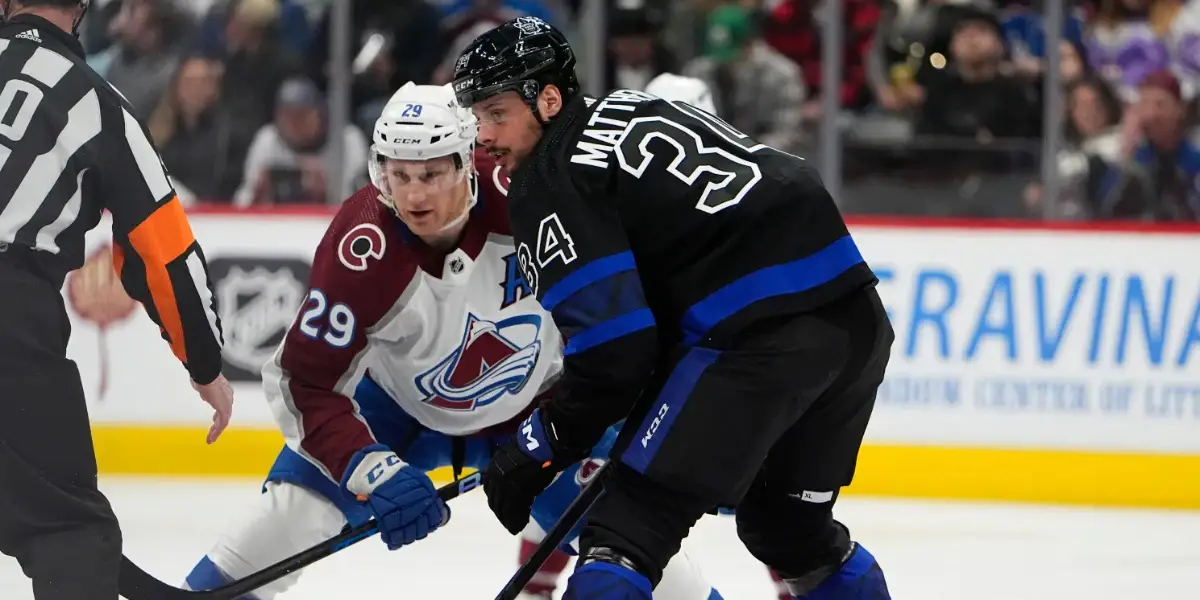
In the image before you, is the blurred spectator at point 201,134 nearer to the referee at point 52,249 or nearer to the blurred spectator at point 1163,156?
the blurred spectator at point 1163,156

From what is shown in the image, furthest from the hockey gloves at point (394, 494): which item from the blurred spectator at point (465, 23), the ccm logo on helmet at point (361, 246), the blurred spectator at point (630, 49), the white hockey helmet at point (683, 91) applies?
the blurred spectator at point (465, 23)

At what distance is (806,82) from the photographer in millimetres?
5715

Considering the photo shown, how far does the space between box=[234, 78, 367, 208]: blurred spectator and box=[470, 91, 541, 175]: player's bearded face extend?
3290 mm

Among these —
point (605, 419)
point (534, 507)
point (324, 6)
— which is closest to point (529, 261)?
point (605, 419)

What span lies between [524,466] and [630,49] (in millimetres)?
3455

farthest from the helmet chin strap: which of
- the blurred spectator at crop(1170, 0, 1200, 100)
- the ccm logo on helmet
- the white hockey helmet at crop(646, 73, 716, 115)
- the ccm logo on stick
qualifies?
the blurred spectator at crop(1170, 0, 1200, 100)

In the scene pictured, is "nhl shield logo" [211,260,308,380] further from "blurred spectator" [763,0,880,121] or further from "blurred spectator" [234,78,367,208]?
"blurred spectator" [763,0,880,121]

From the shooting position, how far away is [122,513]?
4547 mm

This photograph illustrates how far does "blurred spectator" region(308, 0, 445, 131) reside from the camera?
577 cm

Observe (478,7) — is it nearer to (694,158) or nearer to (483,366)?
(483,366)

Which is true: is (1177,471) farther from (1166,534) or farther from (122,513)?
(122,513)

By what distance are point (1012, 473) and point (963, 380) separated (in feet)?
1.03

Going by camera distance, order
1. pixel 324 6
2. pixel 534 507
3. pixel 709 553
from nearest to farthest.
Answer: pixel 534 507 → pixel 709 553 → pixel 324 6

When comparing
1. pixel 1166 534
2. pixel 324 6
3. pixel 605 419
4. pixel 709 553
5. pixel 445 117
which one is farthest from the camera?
pixel 324 6
